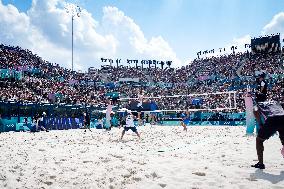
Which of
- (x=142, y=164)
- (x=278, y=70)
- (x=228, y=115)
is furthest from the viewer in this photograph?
(x=278, y=70)

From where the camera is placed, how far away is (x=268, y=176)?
17.6ft

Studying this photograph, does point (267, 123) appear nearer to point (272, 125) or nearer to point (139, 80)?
point (272, 125)

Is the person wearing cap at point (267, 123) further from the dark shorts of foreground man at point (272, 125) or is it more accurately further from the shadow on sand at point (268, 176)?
the shadow on sand at point (268, 176)

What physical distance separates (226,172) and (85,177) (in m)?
2.63

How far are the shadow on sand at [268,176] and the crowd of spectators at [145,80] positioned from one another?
22.1 metres

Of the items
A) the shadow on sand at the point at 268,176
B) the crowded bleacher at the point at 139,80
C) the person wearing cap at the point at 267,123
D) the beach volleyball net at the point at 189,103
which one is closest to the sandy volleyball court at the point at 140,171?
the shadow on sand at the point at 268,176

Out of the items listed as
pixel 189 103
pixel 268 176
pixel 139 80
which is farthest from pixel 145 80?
pixel 268 176

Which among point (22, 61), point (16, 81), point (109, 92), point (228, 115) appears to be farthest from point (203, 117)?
point (22, 61)

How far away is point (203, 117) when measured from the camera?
Result: 102ft

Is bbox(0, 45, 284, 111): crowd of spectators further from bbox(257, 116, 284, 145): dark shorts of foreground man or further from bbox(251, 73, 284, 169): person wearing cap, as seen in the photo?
bbox(257, 116, 284, 145): dark shorts of foreground man

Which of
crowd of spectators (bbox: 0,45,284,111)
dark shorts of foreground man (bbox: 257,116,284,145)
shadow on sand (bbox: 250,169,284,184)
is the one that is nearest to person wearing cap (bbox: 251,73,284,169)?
dark shorts of foreground man (bbox: 257,116,284,145)

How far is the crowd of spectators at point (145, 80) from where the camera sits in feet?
107

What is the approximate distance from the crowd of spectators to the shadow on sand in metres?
22.1

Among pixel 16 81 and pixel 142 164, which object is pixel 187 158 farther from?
pixel 16 81
